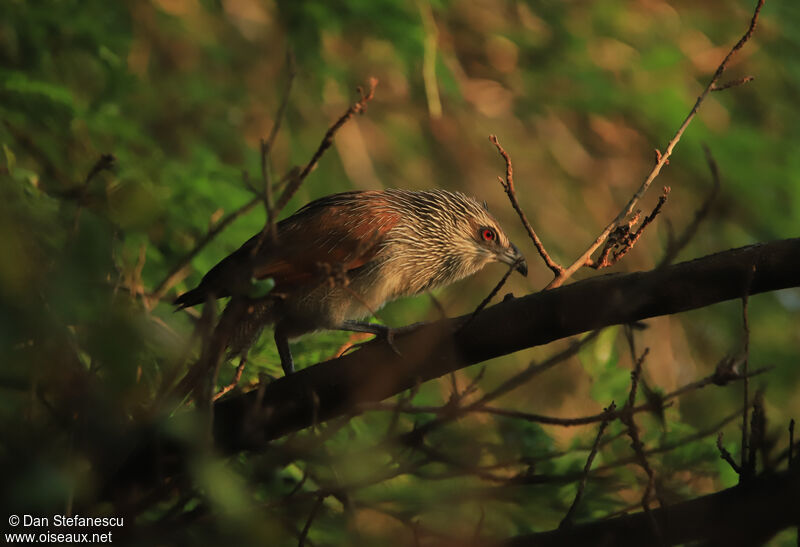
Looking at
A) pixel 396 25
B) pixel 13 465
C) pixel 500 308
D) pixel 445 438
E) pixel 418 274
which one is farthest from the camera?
pixel 396 25

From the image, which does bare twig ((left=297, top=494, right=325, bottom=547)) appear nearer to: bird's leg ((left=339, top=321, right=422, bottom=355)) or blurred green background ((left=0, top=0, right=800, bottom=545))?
blurred green background ((left=0, top=0, right=800, bottom=545))

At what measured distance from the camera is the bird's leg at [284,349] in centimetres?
415

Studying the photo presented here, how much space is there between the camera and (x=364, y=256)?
4367 mm

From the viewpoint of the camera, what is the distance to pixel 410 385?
3.04 meters

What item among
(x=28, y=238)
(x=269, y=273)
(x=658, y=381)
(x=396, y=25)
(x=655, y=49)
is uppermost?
(x=655, y=49)

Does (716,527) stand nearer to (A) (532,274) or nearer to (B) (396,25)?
(B) (396,25)

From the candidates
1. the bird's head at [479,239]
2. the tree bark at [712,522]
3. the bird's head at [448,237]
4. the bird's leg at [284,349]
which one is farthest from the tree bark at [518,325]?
the bird's head at [479,239]

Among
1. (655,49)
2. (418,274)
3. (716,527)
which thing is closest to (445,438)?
(716,527)

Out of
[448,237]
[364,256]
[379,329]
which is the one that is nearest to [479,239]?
[448,237]

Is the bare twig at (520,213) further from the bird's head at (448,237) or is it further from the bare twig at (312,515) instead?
the bird's head at (448,237)

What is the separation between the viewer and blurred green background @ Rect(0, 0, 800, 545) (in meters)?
1.59

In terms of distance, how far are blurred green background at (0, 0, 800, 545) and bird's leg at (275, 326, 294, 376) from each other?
4.8 inches

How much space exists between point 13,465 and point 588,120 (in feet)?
29.9

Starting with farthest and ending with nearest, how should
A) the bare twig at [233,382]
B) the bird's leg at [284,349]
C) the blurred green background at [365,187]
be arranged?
the bird's leg at [284,349] → the bare twig at [233,382] → the blurred green background at [365,187]
